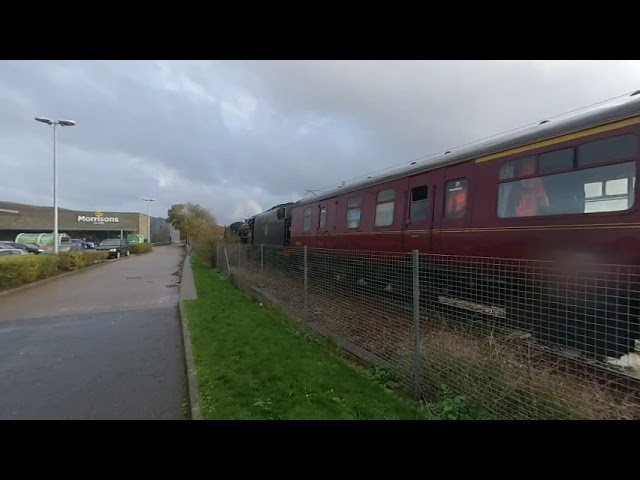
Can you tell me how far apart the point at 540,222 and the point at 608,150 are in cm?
117

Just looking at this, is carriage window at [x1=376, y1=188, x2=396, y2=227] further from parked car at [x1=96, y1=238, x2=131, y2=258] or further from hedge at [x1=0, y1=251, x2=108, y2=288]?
parked car at [x1=96, y1=238, x2=131, y2=258]

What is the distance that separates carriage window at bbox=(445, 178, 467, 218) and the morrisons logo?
223 feet

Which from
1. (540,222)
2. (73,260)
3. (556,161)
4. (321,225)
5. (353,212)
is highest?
(556,161)

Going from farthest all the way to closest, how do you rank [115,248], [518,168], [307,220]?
1. [115,248]
2. [307,220]
3. [518,168]

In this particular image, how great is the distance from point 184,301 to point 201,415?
23.2 feet

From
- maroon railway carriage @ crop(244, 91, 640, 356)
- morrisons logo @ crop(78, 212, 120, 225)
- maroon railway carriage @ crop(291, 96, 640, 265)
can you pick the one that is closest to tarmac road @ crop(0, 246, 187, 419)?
maroon railway carriage @ crop(244, 91, 640, 356)

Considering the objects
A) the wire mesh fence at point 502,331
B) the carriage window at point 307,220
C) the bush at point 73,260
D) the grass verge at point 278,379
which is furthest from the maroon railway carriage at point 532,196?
the bush at point 73,260

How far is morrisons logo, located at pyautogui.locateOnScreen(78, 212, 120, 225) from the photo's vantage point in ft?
199

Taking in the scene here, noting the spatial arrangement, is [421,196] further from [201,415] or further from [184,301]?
[184,301]

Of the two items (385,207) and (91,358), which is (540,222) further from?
(91,358)

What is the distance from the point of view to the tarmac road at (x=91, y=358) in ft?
12.1

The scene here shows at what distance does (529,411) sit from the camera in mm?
2727

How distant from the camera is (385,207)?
8516 mm

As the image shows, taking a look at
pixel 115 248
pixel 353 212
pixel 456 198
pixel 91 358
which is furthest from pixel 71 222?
pixel 456 198
